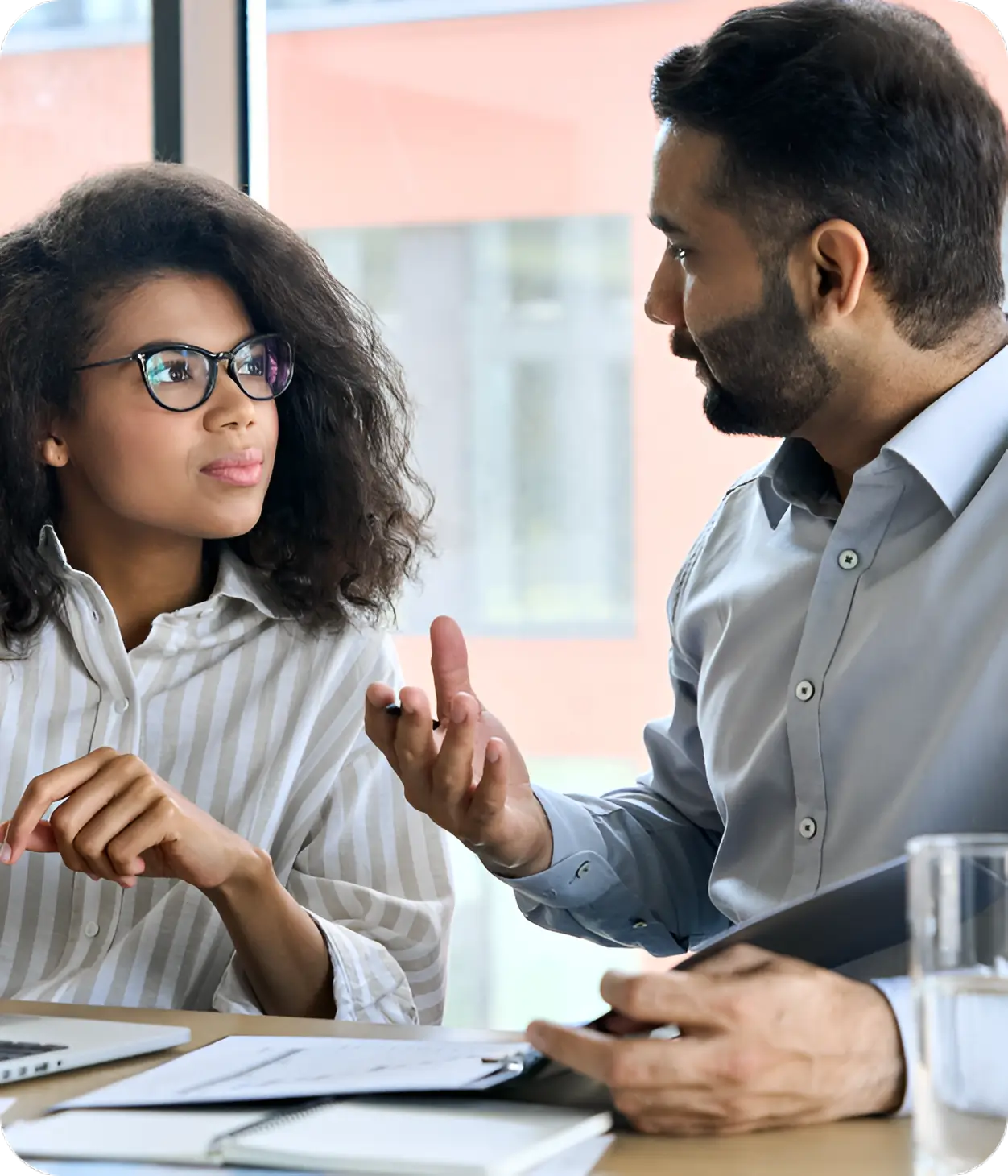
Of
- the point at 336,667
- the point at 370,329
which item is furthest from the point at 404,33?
the point at 336,667

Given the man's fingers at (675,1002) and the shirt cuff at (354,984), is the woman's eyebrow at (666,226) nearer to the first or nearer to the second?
the shirt cuff at (354,984)

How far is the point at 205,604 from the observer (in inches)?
69.0

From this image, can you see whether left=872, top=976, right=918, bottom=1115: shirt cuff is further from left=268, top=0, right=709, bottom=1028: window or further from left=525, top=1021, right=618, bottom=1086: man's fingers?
left=268, top=0, right=709, bottom=1028: window

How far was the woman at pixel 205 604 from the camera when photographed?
1.59m

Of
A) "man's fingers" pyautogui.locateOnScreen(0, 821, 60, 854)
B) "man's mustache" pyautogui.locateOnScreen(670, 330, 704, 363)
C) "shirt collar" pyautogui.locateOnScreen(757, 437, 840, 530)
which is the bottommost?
"man's fingers" pyautogui.locateOnScreen(0, 821, 60, 854)

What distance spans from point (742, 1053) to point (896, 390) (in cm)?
86

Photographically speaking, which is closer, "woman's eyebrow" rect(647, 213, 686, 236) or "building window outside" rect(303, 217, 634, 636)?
"woman's eyebrow" rect(647, 213, 686, 236)

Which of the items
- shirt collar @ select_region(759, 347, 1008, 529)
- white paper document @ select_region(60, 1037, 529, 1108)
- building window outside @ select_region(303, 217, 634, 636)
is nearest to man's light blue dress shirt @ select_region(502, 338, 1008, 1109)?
shirt collar @ select_region(759, 347, 1008, 529)

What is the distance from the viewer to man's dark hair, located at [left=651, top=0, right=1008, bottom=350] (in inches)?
57.2

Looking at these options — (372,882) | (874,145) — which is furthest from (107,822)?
(874,145)

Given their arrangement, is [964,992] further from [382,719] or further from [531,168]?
[531,168]

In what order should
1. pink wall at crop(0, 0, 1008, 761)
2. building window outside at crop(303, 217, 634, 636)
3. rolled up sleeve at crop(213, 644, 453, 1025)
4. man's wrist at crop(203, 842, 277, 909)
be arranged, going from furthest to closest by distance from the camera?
building window outside at crop(303, 217, 634, 636), pink wall at crop(0, 0, 1008, 761), rolled up sleeve at crop(213, 644, 453, 1025), man's wrist at crop(203, 842, 277, 909)

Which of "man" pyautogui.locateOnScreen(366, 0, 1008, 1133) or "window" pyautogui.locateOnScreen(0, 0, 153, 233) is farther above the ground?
"window" pyautogui.locateOnScreen(0, 0, 153, 233)

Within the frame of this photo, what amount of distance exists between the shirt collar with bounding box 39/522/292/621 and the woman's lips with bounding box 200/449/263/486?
0.43 ft
